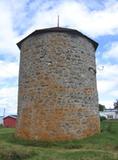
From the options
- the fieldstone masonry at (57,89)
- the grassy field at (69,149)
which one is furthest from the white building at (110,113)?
the fieldstone masonry at (57,89)

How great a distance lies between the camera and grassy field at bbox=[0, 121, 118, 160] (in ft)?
42.6

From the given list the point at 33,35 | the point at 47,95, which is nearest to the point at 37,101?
the point at 47,95

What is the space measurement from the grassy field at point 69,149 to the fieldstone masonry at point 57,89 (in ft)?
2.33

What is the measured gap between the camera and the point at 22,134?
733 inches

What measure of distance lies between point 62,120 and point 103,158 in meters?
5.37

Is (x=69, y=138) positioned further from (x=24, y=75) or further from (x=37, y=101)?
(x=24, y=75)

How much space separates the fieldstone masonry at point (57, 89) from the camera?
17.7 meters

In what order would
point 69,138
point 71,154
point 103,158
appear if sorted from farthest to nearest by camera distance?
point 69,138
point 71,154
point 103,158

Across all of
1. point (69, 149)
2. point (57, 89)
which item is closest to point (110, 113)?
point (57, 89)

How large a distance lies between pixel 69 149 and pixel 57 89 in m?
3.63

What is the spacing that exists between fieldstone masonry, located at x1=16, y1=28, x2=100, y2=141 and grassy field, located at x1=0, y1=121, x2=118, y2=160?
71 centimetres

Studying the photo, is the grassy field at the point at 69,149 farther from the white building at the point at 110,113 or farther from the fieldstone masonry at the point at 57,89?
the white building at the point at 110,113

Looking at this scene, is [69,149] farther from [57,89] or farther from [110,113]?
[110,113]

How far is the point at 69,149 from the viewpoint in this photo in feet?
51.1
